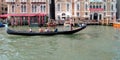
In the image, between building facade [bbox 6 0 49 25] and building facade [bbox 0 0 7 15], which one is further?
building facade [bbox 0 0 7 15]

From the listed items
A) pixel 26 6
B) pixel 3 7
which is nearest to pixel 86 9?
pixel 26 6

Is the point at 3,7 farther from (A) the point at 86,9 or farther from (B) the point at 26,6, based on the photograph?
(A) the point at 86,9

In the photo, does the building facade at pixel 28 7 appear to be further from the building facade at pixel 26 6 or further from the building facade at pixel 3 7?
→ the building facade at pixel 3 7

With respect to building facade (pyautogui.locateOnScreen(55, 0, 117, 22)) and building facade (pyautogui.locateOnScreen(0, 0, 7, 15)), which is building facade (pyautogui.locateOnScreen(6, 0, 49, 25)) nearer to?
building facade (pyautogui.locateOnScreen(55, 0, 117, 22))

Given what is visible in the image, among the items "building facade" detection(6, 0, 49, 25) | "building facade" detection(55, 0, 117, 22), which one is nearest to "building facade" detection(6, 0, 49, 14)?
"building facade" detection(6, 0, 49, 25)

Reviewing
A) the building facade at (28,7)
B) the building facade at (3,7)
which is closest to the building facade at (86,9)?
the building facade at (28,7)

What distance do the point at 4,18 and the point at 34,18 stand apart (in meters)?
5.40

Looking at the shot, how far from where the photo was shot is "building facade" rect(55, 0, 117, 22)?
50125 mm

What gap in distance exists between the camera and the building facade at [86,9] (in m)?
50.1

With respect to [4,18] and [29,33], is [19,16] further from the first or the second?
[29,33]

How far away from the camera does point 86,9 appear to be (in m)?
50.2

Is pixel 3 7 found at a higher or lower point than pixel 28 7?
higher

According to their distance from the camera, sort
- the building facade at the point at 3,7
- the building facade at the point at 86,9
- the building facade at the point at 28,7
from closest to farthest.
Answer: the building facade at the point at 86,9 < the building facade at the point at 28,7 < the building facade at the point at 3,7

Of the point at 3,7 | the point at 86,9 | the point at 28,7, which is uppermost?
the point at 3,7
